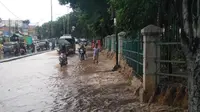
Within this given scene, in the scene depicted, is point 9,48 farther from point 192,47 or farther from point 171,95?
point 192,47

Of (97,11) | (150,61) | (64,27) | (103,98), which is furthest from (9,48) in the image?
(64,27)

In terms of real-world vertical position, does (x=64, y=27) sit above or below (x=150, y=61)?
above

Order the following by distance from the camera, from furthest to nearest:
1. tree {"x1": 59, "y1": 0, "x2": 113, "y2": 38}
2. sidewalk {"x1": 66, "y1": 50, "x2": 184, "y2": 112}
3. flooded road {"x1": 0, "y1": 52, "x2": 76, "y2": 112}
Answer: tree {"x1": 59, "y1": 0, "x2": 113, "y2": 38}
flooded road {"x1": 0, "y1": 52, "x2": 76, "y2": 112}
sidewalk {"x1": 66, "y1": 50, "x2": 184, "y2": 112}

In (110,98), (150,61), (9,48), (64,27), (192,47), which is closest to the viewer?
(192,47)

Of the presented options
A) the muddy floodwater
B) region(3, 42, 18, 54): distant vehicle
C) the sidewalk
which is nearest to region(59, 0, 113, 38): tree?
region(3, 42, 18, 54): distant vehicle

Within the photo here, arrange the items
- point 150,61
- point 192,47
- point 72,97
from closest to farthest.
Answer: point 192,47 → point 150,61 → point 72,97

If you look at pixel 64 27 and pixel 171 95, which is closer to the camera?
pixel 171 95

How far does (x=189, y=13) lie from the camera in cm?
458

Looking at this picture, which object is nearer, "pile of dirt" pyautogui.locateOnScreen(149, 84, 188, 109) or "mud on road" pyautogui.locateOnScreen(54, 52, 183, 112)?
"pile of dirt" pyautogui.locateOnScreen(149, 84, 188, 109)

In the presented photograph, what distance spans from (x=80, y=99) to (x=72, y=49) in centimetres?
2964

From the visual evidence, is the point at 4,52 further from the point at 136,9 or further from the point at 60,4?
the point at 136,9

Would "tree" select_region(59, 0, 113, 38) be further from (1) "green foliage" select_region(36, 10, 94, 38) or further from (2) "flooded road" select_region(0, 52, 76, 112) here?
(1) "green foliage" select_region(36, 10, 94, 38)

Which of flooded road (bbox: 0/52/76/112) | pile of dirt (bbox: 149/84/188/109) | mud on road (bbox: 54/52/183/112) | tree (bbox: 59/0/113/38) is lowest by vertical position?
flooded road (bbox: 0/52/76/112)

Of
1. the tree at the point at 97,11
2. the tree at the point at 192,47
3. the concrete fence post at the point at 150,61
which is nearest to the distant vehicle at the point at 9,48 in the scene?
the tree at the point at 97,11
